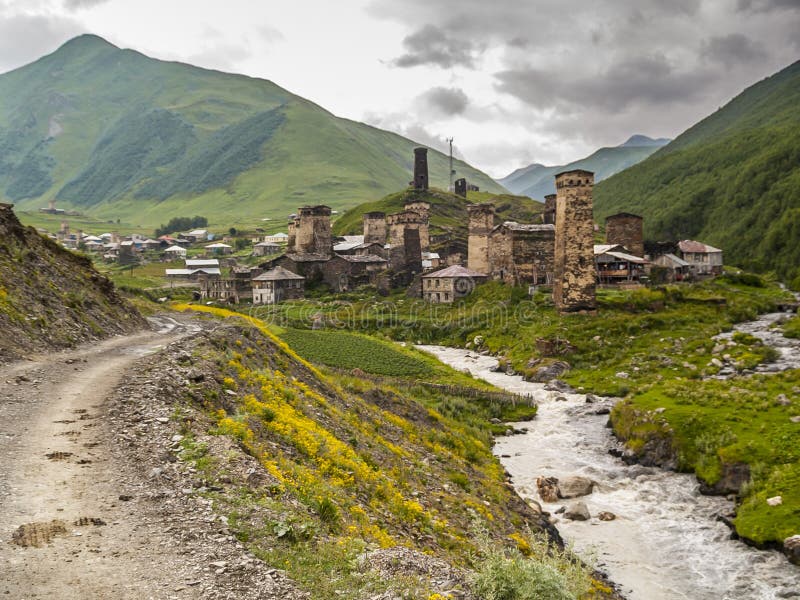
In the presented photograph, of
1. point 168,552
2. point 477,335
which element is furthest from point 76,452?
point 477,335

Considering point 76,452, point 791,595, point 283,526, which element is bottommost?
point 791,595

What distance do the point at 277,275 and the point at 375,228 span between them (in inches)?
1247

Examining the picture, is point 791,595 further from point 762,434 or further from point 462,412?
point 462,412

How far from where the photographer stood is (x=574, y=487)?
26969mm

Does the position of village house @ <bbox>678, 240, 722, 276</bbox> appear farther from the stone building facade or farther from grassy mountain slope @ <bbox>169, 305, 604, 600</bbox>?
grassy mountain slope @ <bbox>169, 305, 604, 600</bbox>

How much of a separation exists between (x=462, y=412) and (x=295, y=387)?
17.6 m

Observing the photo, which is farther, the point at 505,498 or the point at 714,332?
the point at 714,332

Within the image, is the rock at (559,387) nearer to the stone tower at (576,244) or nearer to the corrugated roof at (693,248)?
the stone tower at (576,244)

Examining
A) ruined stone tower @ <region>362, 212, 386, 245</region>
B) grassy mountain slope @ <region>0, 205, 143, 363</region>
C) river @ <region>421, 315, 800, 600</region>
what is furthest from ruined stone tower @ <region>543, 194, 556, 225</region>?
grassy mountain slope @ <region>0, 205, 143, 363</region>

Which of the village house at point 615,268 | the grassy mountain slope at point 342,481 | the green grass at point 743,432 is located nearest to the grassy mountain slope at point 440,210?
the village house at point 615,268

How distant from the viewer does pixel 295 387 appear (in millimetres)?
23203

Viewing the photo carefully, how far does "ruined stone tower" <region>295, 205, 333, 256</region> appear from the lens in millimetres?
97938

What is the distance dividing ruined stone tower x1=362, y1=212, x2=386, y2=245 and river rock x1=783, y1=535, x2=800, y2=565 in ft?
311

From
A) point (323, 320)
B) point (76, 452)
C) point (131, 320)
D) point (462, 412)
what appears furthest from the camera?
point (323, 320)
